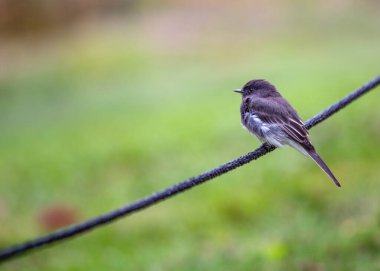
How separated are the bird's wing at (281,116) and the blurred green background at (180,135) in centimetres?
137

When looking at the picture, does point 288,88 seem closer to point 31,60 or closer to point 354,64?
point 354,64

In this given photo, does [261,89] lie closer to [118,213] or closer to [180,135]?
[118,213]

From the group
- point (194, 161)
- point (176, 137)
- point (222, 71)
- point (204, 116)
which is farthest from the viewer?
point (222, 71)

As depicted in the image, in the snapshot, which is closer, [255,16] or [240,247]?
[240,247]

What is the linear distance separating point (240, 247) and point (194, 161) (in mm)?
3394

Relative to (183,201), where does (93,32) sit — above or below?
below

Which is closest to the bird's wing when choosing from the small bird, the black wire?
the small bird

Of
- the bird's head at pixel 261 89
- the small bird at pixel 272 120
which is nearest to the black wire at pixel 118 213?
the small bird at pixel 272 120

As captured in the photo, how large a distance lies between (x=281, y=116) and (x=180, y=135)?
650 cm

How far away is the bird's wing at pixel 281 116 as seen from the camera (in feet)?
14.5

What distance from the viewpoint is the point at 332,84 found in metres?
12.7

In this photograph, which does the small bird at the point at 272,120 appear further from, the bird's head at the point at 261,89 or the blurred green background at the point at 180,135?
the blurred green background at the point at 180,135

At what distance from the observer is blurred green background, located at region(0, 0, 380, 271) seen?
667 centimetres

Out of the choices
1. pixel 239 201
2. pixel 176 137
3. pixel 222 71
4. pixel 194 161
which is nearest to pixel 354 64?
pixel 222 71
